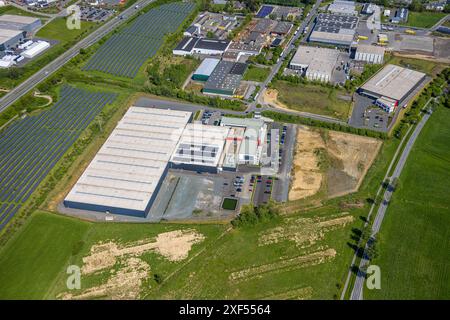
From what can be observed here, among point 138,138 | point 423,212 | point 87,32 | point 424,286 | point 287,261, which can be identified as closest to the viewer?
point 424,286

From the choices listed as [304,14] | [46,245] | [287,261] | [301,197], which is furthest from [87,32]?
[287,261]

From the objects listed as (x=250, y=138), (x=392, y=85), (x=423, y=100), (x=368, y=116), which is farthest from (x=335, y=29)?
(x=250, y=138)

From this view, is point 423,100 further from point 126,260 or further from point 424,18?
point 126,260

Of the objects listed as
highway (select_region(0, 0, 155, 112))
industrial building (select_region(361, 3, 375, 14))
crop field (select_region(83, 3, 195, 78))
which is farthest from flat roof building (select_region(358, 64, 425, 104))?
highway (select_region(0, 0, 155, 112))

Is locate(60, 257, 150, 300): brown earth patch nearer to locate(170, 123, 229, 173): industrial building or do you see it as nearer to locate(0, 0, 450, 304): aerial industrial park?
locate(0, 0, 450, 304): aerial industrial park

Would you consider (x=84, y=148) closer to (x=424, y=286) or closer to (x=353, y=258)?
(x=353, y=258)

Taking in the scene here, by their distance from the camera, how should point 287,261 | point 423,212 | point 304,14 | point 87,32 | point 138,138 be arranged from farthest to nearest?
Answer: point 304,14
point 87,32
point 138,138
point 423,212
point 287,261
